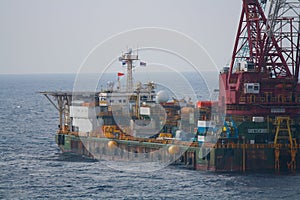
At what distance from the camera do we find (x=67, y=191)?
72.4m

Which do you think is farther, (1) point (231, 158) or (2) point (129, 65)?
(2) point (129, 65)

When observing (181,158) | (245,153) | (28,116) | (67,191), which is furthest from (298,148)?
(28,116)

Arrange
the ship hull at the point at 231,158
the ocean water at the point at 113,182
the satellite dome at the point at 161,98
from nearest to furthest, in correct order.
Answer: the ocean water at the point at 113,182 → the ship hull at the point at 231,158 → the satellite dome at the point at 161,98

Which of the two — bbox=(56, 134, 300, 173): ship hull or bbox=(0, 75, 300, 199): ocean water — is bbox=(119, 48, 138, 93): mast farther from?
bbox=(56, 134, 300, 173): ship hull

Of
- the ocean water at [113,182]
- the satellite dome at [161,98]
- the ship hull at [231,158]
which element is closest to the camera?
the ocean water at [113,182]

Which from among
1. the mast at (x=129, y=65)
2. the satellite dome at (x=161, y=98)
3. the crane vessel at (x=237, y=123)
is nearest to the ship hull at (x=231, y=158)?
the crane vessel at (x=237, y=123)

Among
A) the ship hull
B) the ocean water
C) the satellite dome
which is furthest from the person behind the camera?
the satellite dome

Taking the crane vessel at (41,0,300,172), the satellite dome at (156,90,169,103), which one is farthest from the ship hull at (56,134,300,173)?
the satellite dome at (156,90,169,103)

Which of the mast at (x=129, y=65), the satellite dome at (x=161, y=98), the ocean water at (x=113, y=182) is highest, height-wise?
the mast at (x=129, y=65)

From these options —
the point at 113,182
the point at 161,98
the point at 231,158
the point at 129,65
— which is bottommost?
the point at 113,182

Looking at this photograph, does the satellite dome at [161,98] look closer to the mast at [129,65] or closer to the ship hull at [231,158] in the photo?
the mast at [129,65]

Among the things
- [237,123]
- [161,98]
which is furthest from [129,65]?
[237,123]

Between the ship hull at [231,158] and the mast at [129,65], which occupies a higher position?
the mast at [129,65]

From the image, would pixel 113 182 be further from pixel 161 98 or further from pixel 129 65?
pixel 129 65
